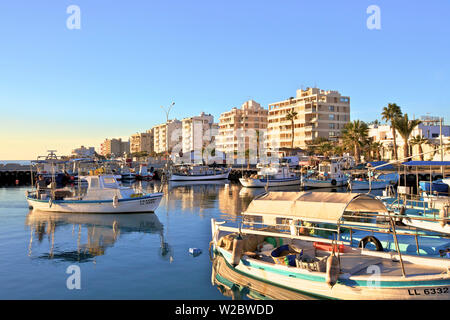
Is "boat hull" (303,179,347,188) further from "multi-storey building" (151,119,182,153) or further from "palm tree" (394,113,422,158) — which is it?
"multi-storey building" (151,119,182,153)

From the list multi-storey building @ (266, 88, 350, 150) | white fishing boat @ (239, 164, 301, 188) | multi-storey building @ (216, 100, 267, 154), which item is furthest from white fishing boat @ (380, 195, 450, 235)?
Result: multi-storey building @ (216, 100, 267, 154)

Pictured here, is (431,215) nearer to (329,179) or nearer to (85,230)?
(85,230)

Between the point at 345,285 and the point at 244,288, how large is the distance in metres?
4.06

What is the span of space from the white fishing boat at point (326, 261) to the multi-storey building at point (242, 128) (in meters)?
116

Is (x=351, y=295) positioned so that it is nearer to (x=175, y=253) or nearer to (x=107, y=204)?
(x=175, y=253)

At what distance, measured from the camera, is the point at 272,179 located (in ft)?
211

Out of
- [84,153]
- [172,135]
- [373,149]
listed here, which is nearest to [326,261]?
[373,149]

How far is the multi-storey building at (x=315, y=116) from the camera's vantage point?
115m

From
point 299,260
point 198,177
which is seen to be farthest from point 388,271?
point 198,177

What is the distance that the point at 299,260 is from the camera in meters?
13.3

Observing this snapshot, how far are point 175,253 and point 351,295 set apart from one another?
400 inches

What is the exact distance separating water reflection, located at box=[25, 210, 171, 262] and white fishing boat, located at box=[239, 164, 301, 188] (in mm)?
32797

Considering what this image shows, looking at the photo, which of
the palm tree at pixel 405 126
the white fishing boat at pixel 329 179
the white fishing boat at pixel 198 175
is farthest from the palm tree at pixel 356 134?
the white fishing boat at pixel 198 175

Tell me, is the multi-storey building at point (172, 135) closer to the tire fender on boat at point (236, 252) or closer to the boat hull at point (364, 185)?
the boat hull at point (364, 185)
